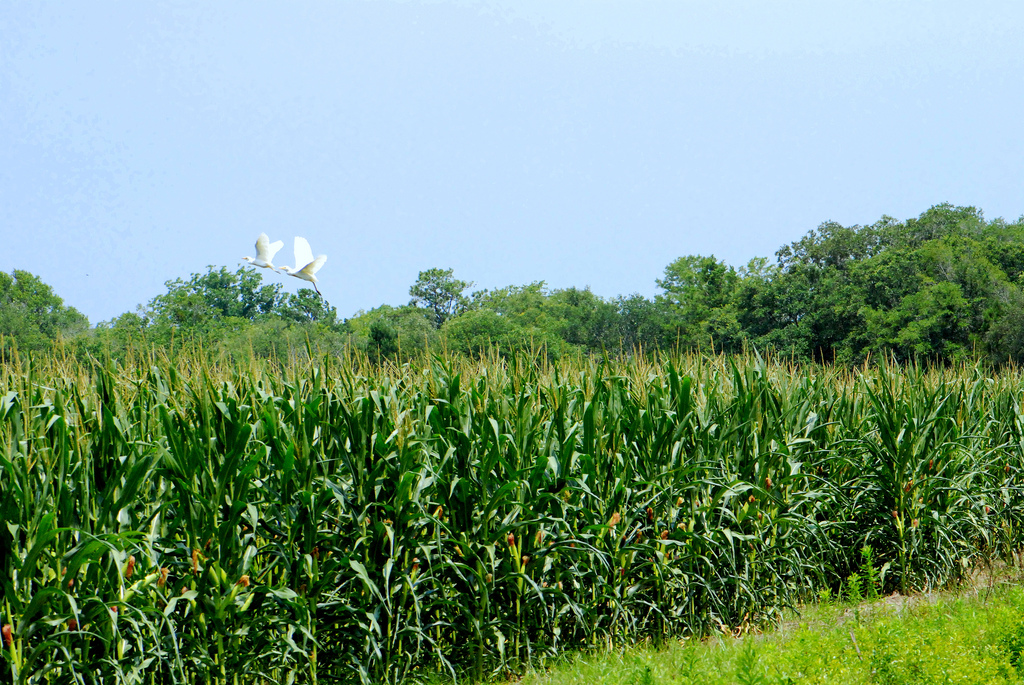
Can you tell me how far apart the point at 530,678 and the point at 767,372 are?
321 centimetres

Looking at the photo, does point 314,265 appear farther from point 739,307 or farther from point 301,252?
point 739,307

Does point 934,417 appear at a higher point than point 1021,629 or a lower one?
higher

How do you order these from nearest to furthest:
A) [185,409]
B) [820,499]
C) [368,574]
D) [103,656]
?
[103,656]
[368,574]
[185,409]
[820,499]

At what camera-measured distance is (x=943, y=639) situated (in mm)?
4762

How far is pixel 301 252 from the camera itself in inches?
Answer: 421

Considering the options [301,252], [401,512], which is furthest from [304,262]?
[401,512]

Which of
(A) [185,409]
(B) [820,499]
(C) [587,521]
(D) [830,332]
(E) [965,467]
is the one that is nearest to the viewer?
(A) [185,409]

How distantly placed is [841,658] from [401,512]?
8.04 feet

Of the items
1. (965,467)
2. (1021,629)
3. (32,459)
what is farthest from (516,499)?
(965,467)

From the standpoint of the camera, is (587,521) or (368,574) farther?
(587,521)

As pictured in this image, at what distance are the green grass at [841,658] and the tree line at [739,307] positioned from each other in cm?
1232

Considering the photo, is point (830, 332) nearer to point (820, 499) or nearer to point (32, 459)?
point (820, 499)

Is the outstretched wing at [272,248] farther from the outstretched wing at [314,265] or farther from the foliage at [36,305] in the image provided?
the foliage at [36,305]

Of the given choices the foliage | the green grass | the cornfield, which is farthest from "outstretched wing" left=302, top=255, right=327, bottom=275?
the foliage
